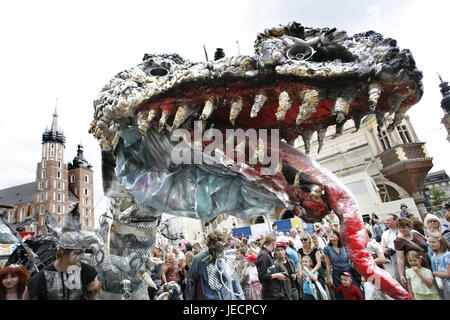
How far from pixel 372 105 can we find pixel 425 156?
795 inches

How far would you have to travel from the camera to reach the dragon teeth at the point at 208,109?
1.77 m

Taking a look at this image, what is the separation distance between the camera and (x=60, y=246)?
2219mm

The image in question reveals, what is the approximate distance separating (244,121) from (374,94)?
2.95 feet

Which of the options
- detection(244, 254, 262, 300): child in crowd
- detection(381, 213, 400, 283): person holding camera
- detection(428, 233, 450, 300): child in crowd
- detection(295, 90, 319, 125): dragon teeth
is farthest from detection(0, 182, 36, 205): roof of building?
detection(295, 90, 319, 125): dragon teeth

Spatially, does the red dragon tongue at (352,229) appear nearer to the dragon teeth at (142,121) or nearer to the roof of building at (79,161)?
the dragon teeth at (142,121)

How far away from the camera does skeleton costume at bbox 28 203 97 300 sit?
6.74 ft

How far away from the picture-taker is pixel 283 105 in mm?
1572

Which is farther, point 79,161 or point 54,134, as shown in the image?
point 79,161

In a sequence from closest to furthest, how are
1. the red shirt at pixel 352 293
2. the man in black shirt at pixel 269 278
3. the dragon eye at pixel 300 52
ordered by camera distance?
1. the dragon eye at pixel 300 52
2. the red shirt at pixel 352 293
3. the man in black shirt at pixel 269 278

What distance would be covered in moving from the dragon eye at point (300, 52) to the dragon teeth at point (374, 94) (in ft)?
1.43

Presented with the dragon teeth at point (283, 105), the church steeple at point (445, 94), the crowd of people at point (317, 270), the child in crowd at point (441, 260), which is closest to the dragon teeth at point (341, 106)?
the dragon teeth at point (283, 105)

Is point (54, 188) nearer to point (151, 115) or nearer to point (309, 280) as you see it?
point (309, 280)

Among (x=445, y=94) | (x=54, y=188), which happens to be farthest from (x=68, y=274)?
(x=54, y=188)
